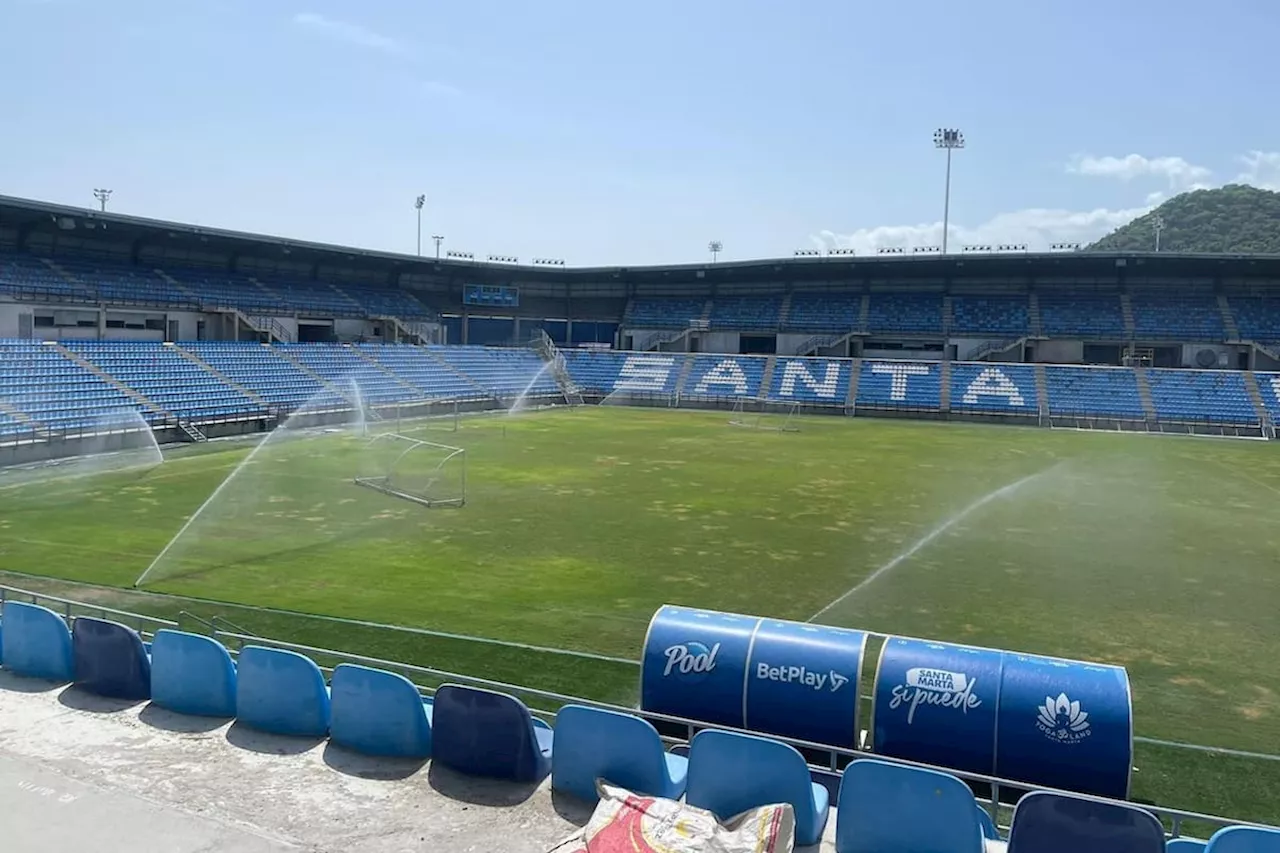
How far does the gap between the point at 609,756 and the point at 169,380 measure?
41165 millimetres

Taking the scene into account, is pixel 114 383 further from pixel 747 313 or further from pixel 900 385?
pixel 747 313

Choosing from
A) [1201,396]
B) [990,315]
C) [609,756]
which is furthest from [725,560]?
[990,315]

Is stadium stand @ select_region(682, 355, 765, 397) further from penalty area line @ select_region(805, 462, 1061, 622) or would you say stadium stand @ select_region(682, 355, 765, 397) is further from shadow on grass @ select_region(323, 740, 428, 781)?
shadow on grass @ select_region(323, 740, 428, 781)

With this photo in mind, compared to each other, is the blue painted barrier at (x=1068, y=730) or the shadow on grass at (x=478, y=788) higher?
the blue painted barrier at (x=1068, y=730)

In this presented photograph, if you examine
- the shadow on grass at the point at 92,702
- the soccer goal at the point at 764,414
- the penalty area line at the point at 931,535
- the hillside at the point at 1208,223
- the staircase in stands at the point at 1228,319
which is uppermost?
the hillside at the point at 1208,223

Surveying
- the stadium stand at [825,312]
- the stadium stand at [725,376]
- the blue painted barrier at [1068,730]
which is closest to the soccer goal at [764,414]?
the stadium stand at [725,376]

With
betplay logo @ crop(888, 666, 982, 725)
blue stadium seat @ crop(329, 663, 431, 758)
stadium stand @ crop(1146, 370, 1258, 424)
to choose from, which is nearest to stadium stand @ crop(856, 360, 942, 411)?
stadium stand @ crop(1146, 370, 1258, 424)

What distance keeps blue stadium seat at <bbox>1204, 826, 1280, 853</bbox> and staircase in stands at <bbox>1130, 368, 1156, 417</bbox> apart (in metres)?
54.4

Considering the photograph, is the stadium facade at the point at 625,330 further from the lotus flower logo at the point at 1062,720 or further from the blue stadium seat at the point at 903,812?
the lotus flower logo at the point at 1062,720

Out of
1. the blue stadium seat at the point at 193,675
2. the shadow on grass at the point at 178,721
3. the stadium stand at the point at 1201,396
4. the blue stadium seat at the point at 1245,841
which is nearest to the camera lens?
the blue stadium seat at the point at 1245,841

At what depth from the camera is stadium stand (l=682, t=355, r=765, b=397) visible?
6756cm

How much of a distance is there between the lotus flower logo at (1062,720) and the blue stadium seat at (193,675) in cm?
859

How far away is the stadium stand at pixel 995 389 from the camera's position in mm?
59750

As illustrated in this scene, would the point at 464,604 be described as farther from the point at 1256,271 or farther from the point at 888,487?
the point at 1256,271
